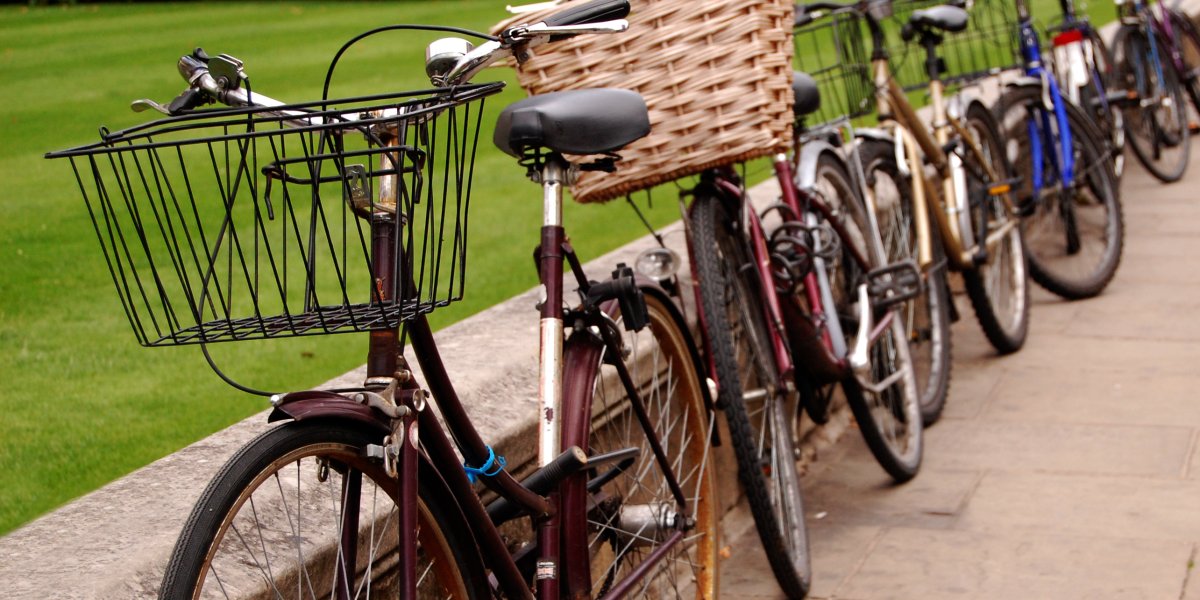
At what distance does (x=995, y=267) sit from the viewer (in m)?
5.86

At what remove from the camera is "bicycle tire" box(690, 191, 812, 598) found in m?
3.56

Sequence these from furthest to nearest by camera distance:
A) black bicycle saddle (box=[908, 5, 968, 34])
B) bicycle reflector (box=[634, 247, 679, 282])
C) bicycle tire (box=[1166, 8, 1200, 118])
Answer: bicycle tire (box=[1166, 8, 1200, 118]) → black bicycle saddle (box=[908, 5, 968, 34]) → bicycle reflector (box=[634, 247, 679, 282])

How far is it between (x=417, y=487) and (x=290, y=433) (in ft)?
0.84

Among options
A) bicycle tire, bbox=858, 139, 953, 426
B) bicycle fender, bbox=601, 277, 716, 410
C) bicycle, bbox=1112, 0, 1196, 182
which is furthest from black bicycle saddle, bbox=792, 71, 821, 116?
bicycle, bbox=1112, 0, 1196, 182

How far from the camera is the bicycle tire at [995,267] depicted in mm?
5492

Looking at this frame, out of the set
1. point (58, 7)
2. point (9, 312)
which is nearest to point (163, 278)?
point (9, 312)

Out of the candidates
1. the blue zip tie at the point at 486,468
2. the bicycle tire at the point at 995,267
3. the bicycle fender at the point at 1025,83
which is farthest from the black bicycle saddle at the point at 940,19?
the blue zip tie at the point at 486,468

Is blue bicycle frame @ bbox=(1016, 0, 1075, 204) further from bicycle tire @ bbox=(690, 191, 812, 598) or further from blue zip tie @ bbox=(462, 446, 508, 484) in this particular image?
blue zip tie @ bbox=(462, 446, 508, 484)

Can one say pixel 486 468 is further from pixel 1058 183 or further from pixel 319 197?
pixel 1058 183

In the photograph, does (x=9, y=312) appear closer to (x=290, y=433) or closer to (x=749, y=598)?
(x=749, y=598)

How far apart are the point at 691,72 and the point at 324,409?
61.8 inches

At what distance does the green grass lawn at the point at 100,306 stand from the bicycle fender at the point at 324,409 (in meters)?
1.52

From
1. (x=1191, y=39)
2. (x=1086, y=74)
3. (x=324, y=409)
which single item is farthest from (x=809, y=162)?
(x=1191, y=39)

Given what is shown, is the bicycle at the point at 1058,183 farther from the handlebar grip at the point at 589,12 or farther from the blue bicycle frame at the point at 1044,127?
the handlebar grip at the point at 589,12
